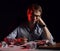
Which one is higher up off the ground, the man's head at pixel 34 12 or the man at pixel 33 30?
the man's head at pixel 34 12

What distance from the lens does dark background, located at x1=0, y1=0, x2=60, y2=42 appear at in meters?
2.32

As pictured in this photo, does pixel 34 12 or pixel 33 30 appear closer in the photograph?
pixel 34 12

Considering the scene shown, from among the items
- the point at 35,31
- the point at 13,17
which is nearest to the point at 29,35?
the point at 35,31

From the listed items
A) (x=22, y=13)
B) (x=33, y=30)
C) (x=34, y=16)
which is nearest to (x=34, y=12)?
(x=34, y=16)

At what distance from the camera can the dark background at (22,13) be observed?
2318mm

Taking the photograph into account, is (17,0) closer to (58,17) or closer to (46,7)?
(46,7)

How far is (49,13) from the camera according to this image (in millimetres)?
2422

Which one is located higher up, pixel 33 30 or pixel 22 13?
pixel 22 13

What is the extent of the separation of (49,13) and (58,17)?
0.12m

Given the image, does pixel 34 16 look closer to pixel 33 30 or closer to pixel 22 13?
pixel 33 30

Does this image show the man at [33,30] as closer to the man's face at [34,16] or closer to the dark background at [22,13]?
the man's face at [34,16]

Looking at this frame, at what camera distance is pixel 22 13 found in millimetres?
2363

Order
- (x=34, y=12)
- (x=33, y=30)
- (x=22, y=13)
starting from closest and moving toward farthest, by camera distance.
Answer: (x=34, y=12) < (x=33, y=30) < (x=22, y=13)

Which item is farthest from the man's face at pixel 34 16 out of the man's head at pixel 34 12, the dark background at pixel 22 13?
the dark background at pixel 22 13
